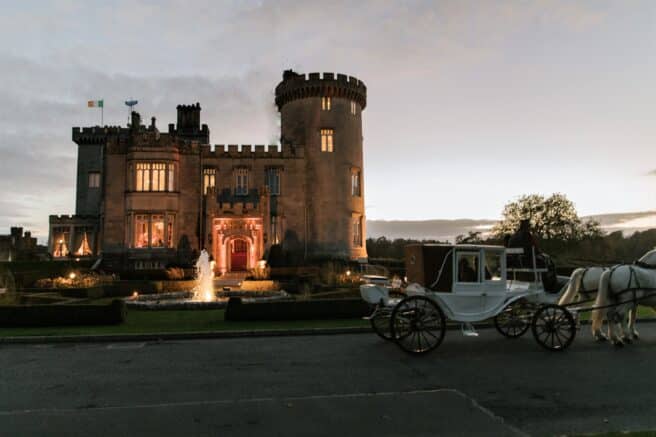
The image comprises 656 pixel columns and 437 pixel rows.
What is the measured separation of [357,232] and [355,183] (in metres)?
4.60

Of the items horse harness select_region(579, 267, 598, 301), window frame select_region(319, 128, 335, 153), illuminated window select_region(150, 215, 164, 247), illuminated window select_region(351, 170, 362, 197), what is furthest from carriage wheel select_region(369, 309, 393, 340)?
window frame select_region(319, 128, 335, 153)

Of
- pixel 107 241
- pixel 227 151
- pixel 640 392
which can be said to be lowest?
pixel 640 392

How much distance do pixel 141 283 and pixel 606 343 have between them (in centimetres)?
2301

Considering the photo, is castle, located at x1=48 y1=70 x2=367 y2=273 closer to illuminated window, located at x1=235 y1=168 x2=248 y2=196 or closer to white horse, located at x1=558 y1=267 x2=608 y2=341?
illuminated window, located at x1=235 y1=168 x2=248 y2=196

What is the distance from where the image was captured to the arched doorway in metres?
37.9

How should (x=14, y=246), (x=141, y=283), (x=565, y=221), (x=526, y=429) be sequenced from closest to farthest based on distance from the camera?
(x=526, y=429) < (x=141, y=283) < (x=565, y=221) < (x=14, y=246)

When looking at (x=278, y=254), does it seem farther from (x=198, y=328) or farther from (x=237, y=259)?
(x=198, y=328)

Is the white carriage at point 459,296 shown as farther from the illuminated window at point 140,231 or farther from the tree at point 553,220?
the tree at point 553,220

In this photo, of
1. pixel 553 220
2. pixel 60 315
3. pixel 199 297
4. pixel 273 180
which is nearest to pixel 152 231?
pixel 273 180

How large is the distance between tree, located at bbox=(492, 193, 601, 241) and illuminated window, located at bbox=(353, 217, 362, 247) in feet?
54.4

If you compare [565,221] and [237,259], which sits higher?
[565,221]

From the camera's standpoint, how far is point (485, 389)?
300 inches

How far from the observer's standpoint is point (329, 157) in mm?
42031

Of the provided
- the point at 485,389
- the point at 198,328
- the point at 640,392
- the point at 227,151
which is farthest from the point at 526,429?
the point at 227,151
